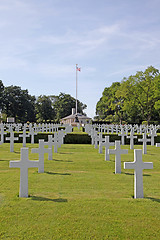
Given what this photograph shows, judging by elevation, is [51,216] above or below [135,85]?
below

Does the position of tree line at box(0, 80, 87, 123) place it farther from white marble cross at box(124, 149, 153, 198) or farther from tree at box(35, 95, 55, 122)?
white marble cross at box(124, 149, 153, 198)

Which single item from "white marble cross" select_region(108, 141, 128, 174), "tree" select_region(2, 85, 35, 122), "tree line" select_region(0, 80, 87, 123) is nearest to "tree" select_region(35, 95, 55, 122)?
"tree line" select_region(0, 80, 87, 123)

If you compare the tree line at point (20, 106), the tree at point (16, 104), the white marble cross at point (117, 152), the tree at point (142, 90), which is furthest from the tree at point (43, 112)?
the white marble cross at point (117, 152)

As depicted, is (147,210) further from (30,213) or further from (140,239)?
(30,213)

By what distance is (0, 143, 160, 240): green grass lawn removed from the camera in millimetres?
3133

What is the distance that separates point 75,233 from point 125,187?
2378 millimetres

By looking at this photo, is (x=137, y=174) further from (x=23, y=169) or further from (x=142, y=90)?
(x=142, y=90)

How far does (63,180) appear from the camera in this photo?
5.76 metres

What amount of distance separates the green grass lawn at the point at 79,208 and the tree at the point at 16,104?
2280 inches

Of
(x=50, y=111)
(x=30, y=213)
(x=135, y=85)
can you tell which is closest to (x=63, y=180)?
(x=30, y=213)

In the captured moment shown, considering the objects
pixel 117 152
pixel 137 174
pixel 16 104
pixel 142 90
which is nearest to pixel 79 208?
pixel 137 174

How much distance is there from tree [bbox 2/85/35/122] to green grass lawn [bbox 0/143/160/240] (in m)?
57.9

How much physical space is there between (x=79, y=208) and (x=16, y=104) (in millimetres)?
61025

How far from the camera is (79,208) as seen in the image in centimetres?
388
